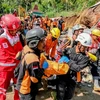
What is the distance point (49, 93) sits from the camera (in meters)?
6.38

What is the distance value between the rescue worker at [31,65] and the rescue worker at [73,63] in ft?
2.92

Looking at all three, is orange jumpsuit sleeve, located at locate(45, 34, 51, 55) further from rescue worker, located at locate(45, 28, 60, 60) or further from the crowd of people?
the crowd of people

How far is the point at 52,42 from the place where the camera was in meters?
7.24

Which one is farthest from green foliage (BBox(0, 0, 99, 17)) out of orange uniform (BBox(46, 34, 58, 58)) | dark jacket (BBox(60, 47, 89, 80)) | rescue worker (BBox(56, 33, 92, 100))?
dark jacket (BBox(60, 47, 89, 80))

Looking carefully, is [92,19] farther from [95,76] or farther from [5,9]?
[5,9]

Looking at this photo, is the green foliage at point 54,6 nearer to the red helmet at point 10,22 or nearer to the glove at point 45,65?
the red helmet at point 10,22

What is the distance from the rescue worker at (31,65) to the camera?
11.8 ft

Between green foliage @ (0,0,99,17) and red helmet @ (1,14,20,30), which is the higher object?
green foliage @ (0,0,99,17)

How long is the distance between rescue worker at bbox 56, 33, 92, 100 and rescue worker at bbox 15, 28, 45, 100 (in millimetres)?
891

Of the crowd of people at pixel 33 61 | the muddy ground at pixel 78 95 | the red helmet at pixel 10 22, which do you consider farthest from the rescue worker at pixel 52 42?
the red helmet at pixel 10 22

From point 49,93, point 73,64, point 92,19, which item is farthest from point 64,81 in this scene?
point 92,19

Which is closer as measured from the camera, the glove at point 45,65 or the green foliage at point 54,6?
the glove at point 45,65

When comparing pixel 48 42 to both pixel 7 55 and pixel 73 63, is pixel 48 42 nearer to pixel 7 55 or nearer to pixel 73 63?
pixel 7 55

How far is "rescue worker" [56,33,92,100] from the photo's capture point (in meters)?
4.39
